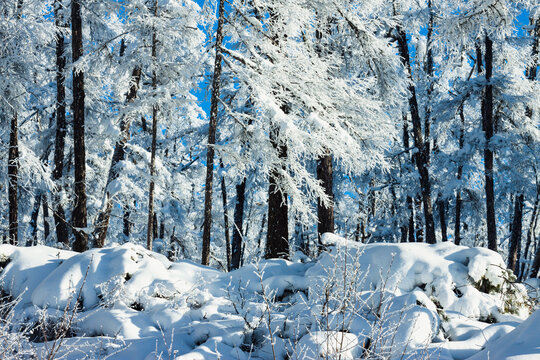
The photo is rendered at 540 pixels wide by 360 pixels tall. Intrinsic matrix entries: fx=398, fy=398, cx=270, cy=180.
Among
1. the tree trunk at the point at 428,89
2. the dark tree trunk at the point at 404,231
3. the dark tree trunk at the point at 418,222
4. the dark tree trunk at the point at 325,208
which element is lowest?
the dark tree trunk at the point at 404,231

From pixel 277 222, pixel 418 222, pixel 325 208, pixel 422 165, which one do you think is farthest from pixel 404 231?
pixel 277 222

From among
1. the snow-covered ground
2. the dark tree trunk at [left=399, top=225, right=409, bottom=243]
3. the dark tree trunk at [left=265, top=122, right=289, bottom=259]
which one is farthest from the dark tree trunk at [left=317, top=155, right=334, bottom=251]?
the dark tree trunk at [left=399, top=225, right=409, bottom=243]

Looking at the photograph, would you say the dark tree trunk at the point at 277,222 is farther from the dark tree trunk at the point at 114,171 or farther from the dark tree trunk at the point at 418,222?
the dark tree trunk at the point at 418,222

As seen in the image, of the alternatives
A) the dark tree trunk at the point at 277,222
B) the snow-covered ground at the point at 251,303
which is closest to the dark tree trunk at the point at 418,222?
the dark tree trunk at the point at 277,222

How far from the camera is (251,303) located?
5.60m

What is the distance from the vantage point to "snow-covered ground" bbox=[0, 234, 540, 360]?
4.23 meters

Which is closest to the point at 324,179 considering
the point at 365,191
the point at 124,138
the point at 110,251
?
the point at 110,251

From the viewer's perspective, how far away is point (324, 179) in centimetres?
1006

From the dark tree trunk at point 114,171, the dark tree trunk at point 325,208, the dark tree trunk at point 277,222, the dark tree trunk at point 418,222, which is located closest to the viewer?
the dark tree trunk at point 277,222

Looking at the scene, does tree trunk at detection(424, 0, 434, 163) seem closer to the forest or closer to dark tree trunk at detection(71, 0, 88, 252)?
the forest

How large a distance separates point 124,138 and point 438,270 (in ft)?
35.5

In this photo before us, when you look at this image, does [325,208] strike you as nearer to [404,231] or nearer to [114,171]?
[114,171]

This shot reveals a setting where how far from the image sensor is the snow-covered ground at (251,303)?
166 inches

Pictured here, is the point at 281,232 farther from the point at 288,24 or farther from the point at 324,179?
the point at 288,24
